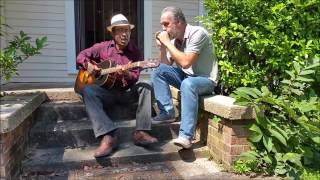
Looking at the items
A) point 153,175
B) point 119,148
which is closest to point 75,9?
point 119,148

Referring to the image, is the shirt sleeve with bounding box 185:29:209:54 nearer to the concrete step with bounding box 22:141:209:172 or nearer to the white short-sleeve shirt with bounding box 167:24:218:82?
the white short-sleeve shirt with bounding box 167:24:218:82

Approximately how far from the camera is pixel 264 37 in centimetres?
357

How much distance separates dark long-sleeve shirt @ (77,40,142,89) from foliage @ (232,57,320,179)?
119 centimetres

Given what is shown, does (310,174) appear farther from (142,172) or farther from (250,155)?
(142,172)

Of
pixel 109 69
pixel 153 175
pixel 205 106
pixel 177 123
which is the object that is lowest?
pixel 153 175

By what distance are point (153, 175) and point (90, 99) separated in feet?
3.25

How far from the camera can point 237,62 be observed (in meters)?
3.85

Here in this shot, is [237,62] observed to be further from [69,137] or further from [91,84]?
[69,137]

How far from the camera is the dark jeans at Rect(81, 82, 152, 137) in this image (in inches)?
143

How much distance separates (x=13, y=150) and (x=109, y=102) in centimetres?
117

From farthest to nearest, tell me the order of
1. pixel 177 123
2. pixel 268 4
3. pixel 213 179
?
1. pixel 177 123
2. pixel 268 4
3. pixel 213 179

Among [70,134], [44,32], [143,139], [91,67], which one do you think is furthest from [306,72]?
[44,32]

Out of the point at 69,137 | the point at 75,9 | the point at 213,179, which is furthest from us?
the point at 75,9

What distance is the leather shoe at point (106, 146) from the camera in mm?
3487
